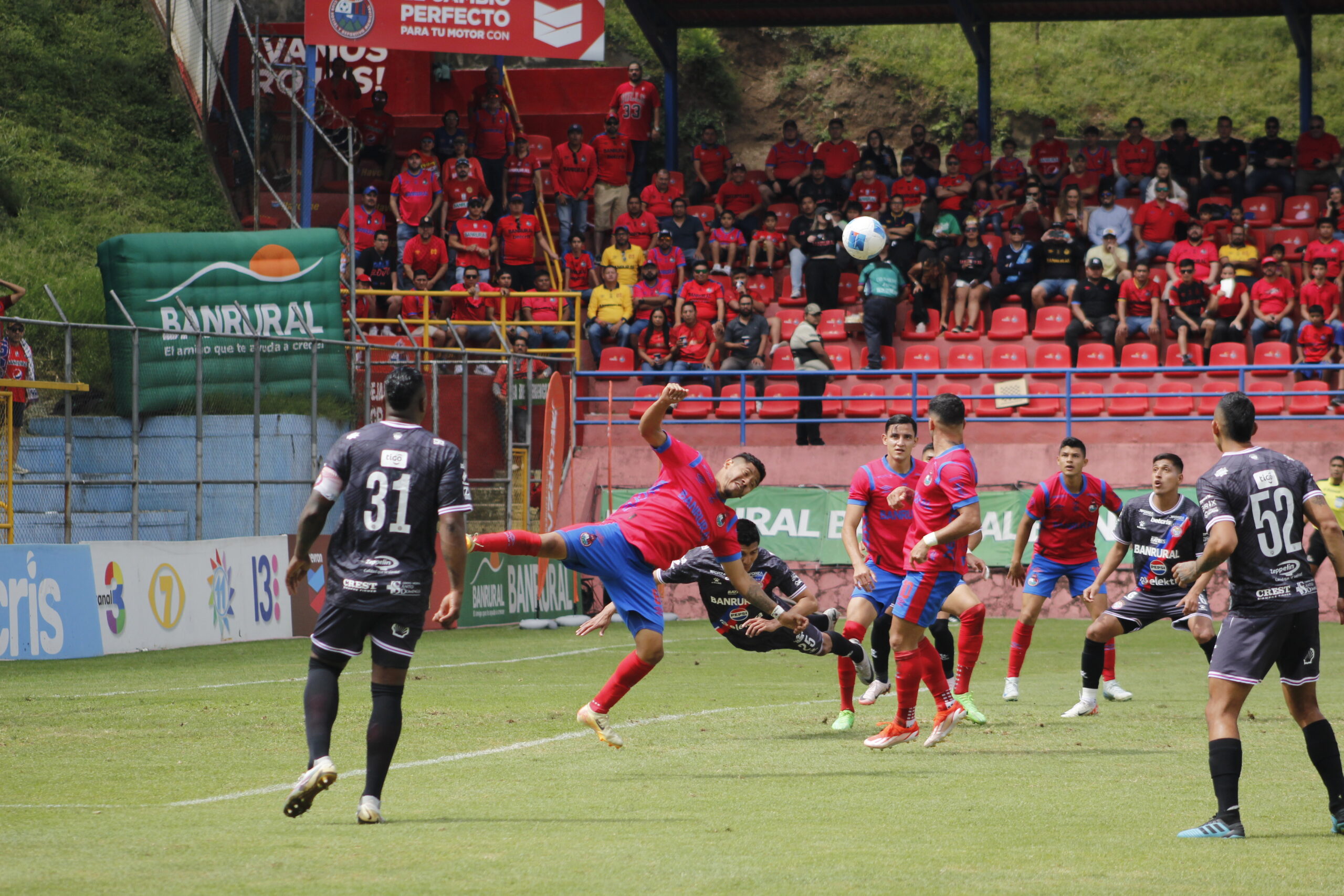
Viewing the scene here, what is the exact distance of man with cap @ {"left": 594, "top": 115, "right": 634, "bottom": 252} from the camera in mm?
28500

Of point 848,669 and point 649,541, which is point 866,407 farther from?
point 649,541

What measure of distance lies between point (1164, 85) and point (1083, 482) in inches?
1467

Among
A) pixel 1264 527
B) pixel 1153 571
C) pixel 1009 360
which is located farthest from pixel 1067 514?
pixel 1009 360

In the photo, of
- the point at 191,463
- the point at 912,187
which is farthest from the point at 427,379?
the point at 912,187

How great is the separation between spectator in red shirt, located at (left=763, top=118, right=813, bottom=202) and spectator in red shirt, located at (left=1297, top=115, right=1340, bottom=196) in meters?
8.63

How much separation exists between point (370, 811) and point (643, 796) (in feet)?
4.94

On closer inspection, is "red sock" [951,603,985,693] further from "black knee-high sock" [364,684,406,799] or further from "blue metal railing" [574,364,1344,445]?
"blue metal railing" [574,364,1344,445]

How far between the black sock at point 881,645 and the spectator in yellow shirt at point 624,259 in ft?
48.2

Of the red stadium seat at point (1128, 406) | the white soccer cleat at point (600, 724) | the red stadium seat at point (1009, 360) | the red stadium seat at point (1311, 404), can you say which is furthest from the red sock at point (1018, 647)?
the red stadium seat at point (1009, 360)

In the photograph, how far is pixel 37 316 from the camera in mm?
24219

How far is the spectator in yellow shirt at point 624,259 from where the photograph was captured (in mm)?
25953

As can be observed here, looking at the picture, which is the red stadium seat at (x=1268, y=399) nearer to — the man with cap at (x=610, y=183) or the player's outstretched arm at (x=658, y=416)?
the man with cap at (x=610, y=183)

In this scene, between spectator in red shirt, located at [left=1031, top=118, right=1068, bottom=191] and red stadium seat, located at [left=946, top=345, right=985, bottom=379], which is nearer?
red stadium seat, located at [left=946, top=345, right=985, bottom=379]

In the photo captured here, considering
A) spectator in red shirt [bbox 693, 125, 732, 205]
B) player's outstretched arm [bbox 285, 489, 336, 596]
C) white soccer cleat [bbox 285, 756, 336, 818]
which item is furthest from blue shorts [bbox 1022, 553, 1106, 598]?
spectator in red shirt [bbox 693, 125, 732, 205]
